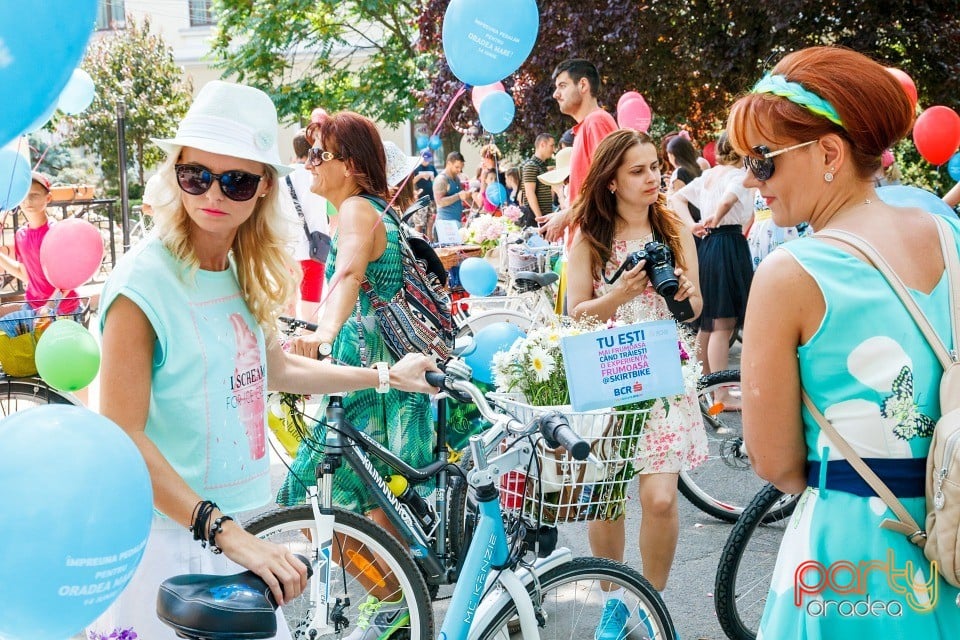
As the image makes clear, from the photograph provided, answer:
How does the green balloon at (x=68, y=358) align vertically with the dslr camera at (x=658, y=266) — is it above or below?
below

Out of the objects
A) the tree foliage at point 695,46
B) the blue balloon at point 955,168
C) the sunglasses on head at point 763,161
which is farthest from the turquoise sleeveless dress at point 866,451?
the tree foliage at point 695,46

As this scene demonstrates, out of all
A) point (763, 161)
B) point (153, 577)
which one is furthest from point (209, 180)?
point (763, 161)

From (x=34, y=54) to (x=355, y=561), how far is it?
7.83ft

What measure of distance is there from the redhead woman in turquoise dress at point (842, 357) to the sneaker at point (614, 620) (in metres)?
1.17

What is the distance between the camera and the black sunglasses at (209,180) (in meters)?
2.28

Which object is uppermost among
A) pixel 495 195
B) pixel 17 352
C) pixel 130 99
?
pixel 17 352

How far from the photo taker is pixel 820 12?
12086 mm

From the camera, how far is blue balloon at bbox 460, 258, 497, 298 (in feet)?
27.3

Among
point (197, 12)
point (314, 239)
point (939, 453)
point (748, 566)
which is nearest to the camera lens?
point (939, 453)

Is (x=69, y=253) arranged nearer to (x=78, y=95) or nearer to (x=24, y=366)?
(x=24, y=366)

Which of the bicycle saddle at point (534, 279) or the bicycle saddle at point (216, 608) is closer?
the bicycle saddle at point (216, 608)

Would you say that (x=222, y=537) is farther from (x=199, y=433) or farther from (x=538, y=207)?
(x=538, y=207)

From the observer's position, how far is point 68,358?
4645mm

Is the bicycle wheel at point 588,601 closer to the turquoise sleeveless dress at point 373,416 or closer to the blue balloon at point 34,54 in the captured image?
the turquoise sleeveless dress at point 373,416
